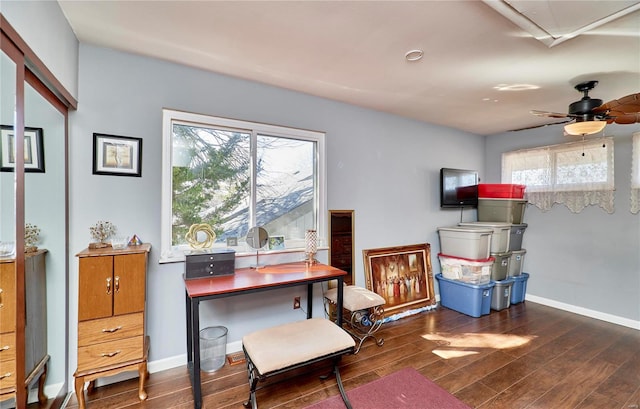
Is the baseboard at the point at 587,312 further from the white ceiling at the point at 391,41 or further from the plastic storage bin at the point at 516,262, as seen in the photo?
the white ceiling at the point at 391,41

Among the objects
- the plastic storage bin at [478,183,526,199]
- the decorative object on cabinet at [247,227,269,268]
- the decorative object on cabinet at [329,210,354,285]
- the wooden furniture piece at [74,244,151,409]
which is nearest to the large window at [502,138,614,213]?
the plastic storage bin at [478,183,526,199]

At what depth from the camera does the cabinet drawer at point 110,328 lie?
1.71m

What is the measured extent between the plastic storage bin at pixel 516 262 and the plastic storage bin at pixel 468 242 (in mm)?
590

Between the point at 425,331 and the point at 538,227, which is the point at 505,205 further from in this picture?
the point at 425,331

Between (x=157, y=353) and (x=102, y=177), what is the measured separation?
146 centimetres

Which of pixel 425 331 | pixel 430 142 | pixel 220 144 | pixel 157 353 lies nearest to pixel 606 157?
pixel 430 142

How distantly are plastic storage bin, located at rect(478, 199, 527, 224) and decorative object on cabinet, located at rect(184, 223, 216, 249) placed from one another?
393cm

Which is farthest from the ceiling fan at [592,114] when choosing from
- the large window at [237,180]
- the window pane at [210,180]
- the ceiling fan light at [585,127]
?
the window pane at [210,180]

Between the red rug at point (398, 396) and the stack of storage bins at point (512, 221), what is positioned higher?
the stack of storage bins at point (512, 221)

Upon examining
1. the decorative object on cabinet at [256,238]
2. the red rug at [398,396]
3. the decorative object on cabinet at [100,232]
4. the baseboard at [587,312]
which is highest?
the decorative object on cabinet at [100,232]

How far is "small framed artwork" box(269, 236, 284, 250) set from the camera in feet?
8.58

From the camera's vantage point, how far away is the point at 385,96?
293cm

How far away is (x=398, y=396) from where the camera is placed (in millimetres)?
1919

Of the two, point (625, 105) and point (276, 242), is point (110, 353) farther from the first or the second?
point (625, 105)
